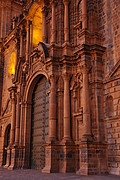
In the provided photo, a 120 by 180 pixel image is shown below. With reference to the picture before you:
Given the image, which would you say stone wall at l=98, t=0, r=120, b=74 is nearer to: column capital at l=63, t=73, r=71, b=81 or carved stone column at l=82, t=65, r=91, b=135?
carved stone column at l=82, t=65, r=91, b=135

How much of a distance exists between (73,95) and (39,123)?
3790 millimetres

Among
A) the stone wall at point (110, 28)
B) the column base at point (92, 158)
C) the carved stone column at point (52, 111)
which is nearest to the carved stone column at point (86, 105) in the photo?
the column base at point (92, 158)

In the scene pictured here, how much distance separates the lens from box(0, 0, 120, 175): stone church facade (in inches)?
428

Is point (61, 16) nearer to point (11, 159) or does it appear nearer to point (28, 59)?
point (28, 59)

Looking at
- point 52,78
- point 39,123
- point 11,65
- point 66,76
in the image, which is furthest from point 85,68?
point 11,65

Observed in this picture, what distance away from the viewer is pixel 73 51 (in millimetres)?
13445

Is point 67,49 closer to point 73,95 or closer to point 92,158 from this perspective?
point 73,95

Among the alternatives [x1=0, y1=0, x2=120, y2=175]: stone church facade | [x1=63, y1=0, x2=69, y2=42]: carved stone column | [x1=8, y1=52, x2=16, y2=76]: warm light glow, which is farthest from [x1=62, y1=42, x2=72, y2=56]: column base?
[x1=8, y1=52, x2=16, y2=76]: warm light glow

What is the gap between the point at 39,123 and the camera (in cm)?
1534

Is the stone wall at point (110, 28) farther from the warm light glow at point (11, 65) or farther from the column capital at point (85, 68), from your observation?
the warm light glow at point (11, 65)

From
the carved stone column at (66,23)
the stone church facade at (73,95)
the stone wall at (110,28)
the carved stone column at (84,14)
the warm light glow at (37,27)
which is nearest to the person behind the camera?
the stone church facade at (73,95)

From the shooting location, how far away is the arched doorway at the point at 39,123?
14.4 metres

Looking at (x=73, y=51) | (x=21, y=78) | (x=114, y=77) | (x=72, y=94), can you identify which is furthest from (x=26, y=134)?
(x=114, y=77)

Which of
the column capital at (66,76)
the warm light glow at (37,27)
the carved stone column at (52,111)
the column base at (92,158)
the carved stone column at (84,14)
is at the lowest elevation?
the column base at (92,158)
